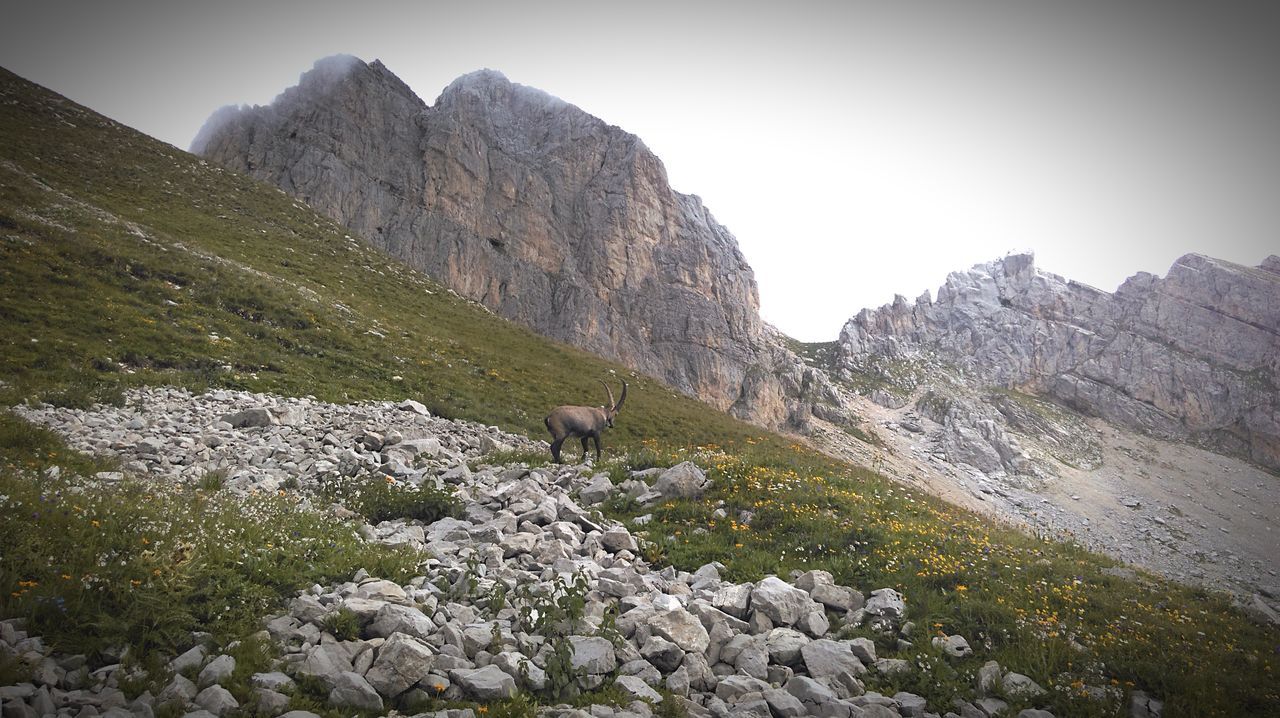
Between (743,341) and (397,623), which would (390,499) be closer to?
(397,623)

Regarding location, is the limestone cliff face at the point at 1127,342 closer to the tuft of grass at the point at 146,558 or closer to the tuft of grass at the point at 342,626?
the tuft of grass at the point at 146,558

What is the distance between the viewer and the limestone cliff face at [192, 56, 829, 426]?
77812mm

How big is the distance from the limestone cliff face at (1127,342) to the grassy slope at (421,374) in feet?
317

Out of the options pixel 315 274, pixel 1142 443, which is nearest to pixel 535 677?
pixel 315 274

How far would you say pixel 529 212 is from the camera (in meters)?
90.3

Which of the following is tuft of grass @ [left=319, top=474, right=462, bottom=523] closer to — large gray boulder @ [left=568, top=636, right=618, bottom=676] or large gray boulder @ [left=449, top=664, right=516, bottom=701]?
large gray boulder @ [left=568, top=636, right=618, bottom=676]

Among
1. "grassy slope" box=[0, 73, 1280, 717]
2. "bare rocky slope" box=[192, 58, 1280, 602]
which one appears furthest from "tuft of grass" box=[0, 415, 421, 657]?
"bare rocky slope" box=[192, 58, 1280, 602]

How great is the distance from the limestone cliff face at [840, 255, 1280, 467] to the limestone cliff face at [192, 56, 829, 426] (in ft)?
135

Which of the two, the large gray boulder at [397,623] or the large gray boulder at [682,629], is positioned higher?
the large gray boulder at [682,629]

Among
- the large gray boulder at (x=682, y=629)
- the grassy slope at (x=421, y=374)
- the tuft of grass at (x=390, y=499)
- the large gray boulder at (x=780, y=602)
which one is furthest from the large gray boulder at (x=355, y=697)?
the tuft of grass at (x=390, y=499)

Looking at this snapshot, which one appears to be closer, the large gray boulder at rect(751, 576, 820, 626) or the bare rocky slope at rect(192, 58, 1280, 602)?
the large gray boulder at rect(751, 576, 820, 626)

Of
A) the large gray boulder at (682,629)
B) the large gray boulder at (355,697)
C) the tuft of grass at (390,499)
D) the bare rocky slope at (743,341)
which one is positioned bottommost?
the tuft of grass at (390,499)

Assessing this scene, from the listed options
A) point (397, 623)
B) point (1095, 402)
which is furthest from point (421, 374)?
point (1095, 402)

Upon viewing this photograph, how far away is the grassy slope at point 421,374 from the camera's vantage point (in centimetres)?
787
